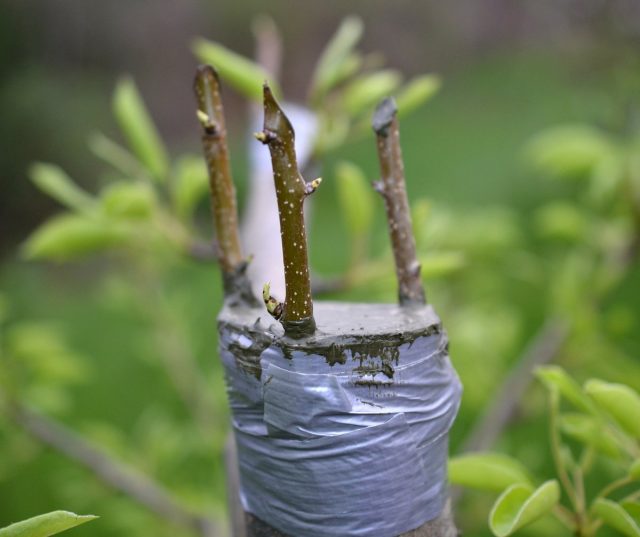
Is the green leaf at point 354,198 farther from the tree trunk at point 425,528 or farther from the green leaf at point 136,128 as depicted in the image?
the tree trunk at point 425,528

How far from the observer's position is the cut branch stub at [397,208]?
0.35 m

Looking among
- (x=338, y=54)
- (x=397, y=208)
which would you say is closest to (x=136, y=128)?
(x=338, y=54)

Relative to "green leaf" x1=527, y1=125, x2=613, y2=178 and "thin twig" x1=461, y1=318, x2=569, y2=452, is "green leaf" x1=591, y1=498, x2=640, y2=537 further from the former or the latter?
"green leaf" x1=527, y1=125, x2=613, y2=178

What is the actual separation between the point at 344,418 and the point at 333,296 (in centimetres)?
122

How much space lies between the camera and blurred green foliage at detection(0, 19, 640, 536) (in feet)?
1.93

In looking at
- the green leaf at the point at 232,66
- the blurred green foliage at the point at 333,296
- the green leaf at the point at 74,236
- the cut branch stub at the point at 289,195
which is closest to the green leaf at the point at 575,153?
the blurred green foliage at the point at 333,296

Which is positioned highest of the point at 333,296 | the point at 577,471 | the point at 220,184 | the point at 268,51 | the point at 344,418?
the point at 268,51

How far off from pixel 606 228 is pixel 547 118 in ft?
9.36

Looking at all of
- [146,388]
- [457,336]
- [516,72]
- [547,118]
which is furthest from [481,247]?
[516,72]

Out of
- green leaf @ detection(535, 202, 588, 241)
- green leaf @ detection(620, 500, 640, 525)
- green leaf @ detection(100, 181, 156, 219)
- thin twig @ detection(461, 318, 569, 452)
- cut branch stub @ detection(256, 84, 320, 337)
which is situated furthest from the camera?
green leaf @ detection(535, 202, 588, 241)

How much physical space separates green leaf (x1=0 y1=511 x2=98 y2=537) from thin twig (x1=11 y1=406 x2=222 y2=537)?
39 cm

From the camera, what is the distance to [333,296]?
59.4 inches

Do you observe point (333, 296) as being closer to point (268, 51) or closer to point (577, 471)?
point (268, 51)

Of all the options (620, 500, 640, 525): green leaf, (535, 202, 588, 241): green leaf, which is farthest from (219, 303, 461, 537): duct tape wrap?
(535, 202, 588, 241): green leaf
